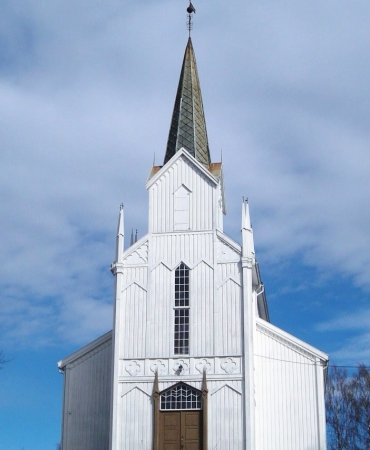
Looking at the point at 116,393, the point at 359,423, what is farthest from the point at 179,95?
the point at 359,423

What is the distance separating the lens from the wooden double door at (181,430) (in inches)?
1278

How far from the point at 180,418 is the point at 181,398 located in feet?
2.74

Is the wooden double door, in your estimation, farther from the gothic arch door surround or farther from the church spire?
the church spire

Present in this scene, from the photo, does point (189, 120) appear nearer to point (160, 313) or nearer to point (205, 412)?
point (160, 313)

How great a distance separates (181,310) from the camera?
34.4m

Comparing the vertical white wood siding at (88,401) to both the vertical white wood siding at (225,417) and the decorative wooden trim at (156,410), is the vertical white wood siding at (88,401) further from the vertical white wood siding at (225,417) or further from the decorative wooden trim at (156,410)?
the vertical white wood siding at (225,417)

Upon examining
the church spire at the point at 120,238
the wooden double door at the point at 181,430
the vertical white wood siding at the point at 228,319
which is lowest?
the wooden double door at the point at 181,430

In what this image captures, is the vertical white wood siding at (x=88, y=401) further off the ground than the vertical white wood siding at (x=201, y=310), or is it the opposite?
the vertical white wood siding at (x=201, y=310)

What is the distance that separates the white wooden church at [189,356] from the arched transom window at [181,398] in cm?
4

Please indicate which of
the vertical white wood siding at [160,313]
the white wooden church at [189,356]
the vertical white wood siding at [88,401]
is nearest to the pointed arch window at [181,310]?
the white wooden church at [189,356]

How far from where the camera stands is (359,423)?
51.8 metres

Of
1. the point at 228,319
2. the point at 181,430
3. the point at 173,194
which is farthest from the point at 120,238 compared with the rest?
the point at 181,430

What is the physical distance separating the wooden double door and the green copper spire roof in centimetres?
1224

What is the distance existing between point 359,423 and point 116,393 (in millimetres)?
24306
